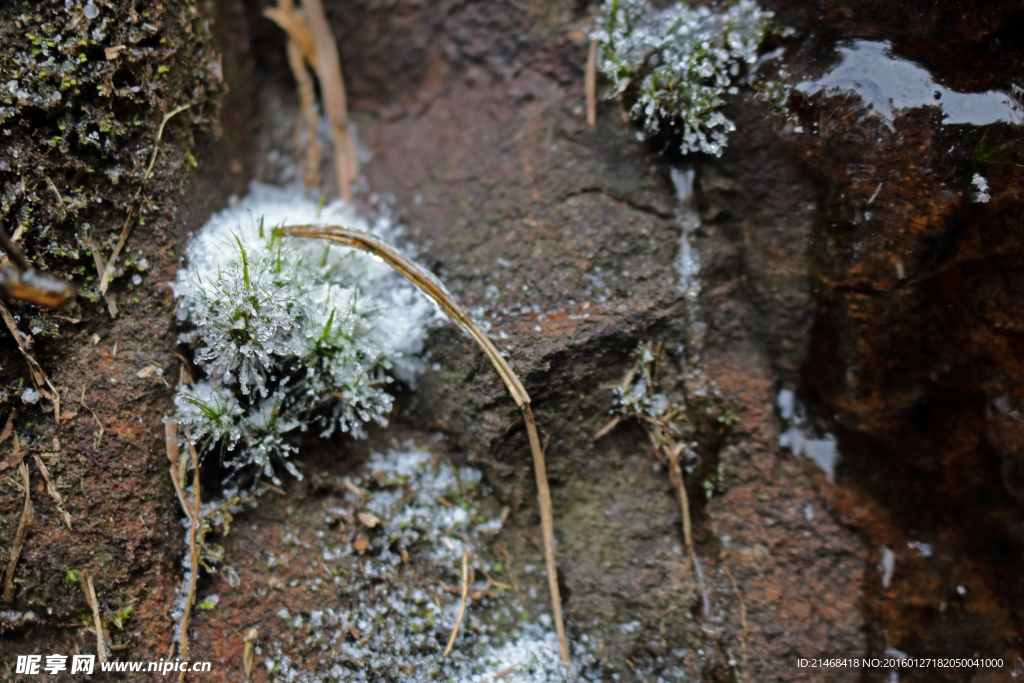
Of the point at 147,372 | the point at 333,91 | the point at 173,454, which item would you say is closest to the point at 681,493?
the point at 173,454

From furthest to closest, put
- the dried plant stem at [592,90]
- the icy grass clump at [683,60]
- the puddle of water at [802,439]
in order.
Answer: the dried plant stem at [592,90] < the puddle of water at [802,439] < the icy grass clump at [683,60]

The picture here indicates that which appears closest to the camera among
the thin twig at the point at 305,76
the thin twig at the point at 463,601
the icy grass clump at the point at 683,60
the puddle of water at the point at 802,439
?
the thin twig at the point at 463,601

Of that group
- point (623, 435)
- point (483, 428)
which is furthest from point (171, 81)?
point (623, 435)

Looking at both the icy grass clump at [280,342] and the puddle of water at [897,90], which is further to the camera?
the icy grass clump at [280,342]

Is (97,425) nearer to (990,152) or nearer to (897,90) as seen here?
(897,90)

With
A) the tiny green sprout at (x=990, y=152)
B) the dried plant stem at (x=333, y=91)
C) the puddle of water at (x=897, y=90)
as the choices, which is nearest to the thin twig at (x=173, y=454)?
the dried plant stem at (x=333, y=91)

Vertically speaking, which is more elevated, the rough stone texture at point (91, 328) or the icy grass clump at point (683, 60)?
the icy grass clump at point (683, 60)

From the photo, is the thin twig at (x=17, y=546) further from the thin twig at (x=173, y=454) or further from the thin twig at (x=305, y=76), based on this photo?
the thin twig at (x=305, y=76)
